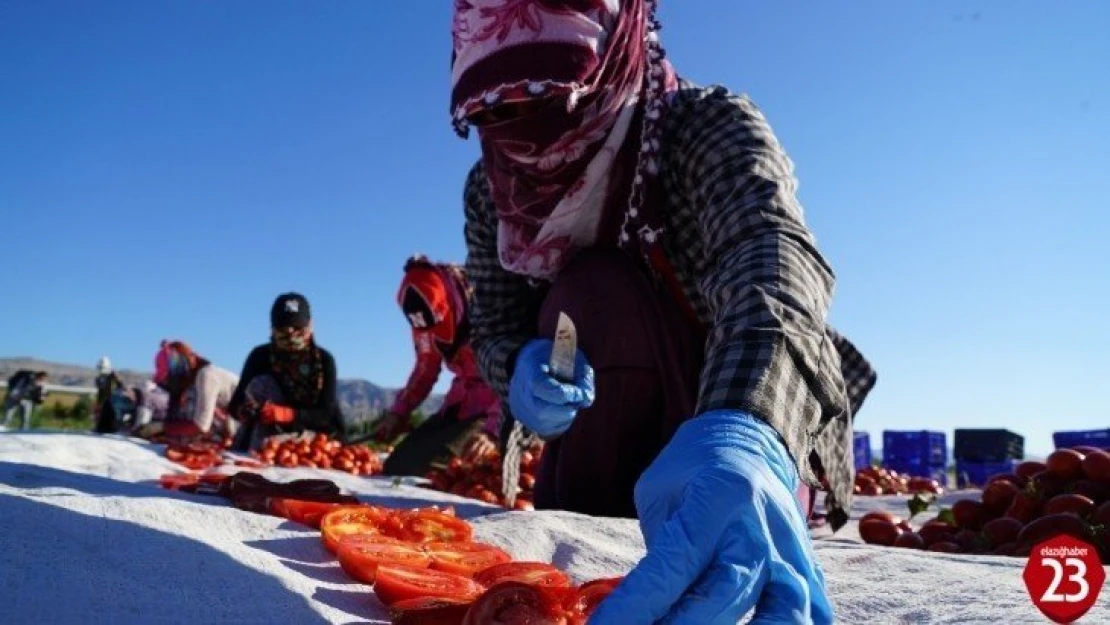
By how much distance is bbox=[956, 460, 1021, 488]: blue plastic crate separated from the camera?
27.5 feet

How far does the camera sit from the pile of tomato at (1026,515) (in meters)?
2.25

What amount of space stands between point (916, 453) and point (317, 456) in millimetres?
6795

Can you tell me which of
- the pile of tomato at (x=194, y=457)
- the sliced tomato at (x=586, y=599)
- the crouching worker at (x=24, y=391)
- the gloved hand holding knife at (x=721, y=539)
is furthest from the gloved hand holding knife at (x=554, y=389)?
the crouching worker at (x=24, y=391)

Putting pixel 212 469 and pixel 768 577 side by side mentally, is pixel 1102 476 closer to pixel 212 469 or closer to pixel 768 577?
pixel 768 577

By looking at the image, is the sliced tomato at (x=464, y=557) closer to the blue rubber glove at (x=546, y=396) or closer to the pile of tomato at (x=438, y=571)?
the pile of tomato at (x=438, y=571)

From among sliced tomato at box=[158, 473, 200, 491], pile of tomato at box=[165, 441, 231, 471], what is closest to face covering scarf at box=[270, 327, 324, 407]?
pile of tomato at box=[165, 441, 231, 471]

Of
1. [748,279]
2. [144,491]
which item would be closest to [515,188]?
[748,279]

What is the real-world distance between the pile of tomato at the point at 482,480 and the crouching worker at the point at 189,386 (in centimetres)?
428

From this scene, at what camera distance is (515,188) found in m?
2.27

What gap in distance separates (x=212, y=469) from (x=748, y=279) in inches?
138

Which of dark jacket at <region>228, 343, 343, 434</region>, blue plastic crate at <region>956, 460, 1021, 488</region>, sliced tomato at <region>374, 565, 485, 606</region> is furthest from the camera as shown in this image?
blue plastic crate at <region>956, 460, 1021, 488</region>

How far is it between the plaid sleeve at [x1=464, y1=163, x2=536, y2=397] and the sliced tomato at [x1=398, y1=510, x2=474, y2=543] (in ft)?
2.80

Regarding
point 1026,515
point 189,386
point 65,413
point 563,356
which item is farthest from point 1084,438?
point 65,413

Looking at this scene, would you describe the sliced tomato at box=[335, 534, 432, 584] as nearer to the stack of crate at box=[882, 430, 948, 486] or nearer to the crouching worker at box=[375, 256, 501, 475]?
the crouching worker at box=[375, 256, 501, 475]
